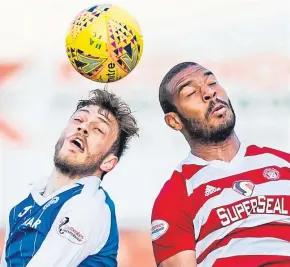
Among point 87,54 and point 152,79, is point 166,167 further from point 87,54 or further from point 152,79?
point 87,54

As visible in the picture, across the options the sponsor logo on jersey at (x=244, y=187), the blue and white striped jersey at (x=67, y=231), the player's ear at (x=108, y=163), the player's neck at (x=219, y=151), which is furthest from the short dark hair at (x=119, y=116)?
the sponsor logo on jersey at (x=244, y=187)

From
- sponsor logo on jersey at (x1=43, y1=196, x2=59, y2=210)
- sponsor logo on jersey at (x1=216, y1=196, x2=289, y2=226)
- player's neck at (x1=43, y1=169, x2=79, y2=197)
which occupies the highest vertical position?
player's neck at (x1=43, y1=169, x2=79, y2=197)

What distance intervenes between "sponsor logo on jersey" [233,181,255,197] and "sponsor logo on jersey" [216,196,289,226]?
0.04m

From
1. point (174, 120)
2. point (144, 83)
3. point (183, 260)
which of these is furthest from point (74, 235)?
point (144, 83)

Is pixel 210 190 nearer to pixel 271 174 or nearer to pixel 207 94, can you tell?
pixel 271 174

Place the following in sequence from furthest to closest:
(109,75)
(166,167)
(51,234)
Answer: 1. (166,167)
2. (109,75)
3. (51,234)

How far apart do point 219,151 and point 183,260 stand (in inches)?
22.6

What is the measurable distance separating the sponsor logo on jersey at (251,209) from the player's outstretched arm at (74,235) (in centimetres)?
53

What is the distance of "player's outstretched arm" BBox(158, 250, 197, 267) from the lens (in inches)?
170

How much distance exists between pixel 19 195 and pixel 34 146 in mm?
273

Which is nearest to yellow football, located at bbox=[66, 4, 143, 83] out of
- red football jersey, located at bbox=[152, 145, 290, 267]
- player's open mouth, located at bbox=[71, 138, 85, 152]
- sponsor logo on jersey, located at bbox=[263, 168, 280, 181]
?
player's open mouth, located at bbox=[71, 138, 85, 152]

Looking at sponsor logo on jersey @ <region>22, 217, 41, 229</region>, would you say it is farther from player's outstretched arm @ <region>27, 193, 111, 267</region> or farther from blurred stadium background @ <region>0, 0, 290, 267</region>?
blurred stadium background @ <region>0, 0, 290, 267</region>

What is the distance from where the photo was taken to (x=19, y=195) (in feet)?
17.0

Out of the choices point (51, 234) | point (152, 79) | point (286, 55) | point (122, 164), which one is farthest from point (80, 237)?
point (286, 55)
